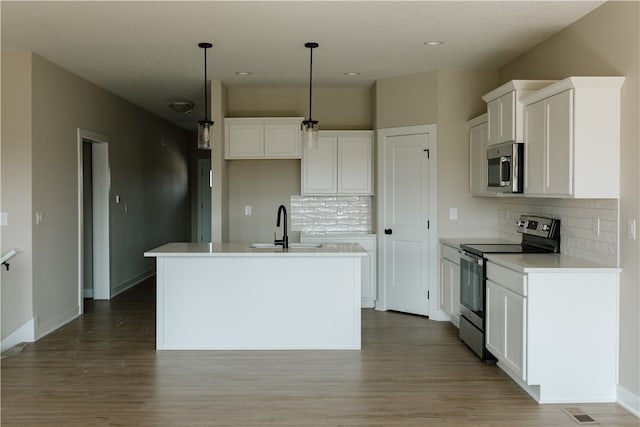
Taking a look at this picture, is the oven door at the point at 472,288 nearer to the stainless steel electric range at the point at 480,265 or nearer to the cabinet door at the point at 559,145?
the stainless steel electric range at the point at 480,265

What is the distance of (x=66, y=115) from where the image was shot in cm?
598

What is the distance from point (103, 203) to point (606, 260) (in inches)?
230

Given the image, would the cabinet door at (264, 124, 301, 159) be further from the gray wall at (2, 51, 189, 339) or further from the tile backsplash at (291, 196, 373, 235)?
the gray wall at (2, 51, 189, 339)

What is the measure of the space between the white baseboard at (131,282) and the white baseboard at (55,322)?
50.7 inches

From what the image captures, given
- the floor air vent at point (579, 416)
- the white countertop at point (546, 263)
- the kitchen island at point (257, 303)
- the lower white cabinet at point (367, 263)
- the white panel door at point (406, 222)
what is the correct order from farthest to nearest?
the lower white cabinet at point (367, 263) < the white panel door at point (406, 222) < the kitchen island at point (257, 303) < the white countertop at point (546, 263) < the floor air vent at point (579, 416)

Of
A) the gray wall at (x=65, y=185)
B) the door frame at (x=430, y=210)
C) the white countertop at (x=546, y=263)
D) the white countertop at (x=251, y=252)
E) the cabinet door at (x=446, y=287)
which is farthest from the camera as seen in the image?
the door frame at (x=430, y=210)

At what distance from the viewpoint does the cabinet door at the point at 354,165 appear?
6.88 meters

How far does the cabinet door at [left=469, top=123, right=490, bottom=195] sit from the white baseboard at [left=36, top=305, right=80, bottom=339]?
437 centimetres

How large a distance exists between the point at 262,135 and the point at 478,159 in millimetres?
2565

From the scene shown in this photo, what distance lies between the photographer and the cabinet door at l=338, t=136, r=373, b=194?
6883 mm

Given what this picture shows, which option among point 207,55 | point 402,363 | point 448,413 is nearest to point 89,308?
point 207,55

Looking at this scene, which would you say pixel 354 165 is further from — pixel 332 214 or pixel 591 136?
pixel 591 136

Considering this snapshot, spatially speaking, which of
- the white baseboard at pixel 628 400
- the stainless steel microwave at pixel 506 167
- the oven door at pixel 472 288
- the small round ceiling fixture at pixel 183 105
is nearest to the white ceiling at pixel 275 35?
the stainless steel microwave at pixel 506 167

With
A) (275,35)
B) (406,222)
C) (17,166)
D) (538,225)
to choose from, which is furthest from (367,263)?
(17,166)
